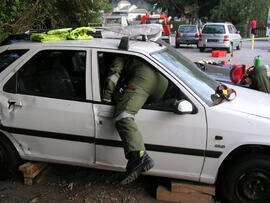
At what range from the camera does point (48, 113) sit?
316cm

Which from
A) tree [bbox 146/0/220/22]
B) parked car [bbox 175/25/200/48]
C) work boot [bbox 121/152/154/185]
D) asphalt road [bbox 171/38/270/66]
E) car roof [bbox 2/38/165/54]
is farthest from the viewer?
tree [bbox 146/0/220/22]

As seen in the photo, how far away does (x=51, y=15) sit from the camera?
9008 millimetres

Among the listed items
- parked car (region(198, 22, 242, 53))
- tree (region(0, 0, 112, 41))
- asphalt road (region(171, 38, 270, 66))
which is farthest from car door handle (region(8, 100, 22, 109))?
parked car (region(198, 22, 242, 53))

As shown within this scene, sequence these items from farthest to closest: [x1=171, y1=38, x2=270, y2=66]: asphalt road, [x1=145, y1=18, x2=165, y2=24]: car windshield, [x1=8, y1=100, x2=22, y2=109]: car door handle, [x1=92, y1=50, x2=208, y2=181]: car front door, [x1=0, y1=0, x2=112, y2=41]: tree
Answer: [x1=145, y1=18, x2=165, y2=24]: car windshield
[x1=171, y1=38, x2=270, y2=66]: asphalt road
[x1=0, y1=0, x2=112, y2=41]: tree
[x1=8, y1=100, x2=22, y2=109]: car door handle
[x1=92, y1=50, x2=208, y2=181]: car front door

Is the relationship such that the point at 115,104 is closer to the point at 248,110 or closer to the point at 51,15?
the point at 248,110

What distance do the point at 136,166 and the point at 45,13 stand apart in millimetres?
7197

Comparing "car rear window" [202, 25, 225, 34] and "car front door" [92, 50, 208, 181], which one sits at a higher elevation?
"car rear window" [202, 25, 225, 34]

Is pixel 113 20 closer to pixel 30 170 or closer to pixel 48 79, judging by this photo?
pixel 48 79

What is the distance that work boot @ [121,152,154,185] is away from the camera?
2.77 metres

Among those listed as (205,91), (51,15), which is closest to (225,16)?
(51,15)

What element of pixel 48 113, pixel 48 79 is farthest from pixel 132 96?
pixel 48 79

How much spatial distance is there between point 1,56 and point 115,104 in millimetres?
1635

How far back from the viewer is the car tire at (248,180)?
2.86m

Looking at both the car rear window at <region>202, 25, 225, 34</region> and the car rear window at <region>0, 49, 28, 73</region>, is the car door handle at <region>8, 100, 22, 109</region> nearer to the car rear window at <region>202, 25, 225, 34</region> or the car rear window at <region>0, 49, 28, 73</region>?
the car rear window at <region>0, 49, 28, 73</region>
